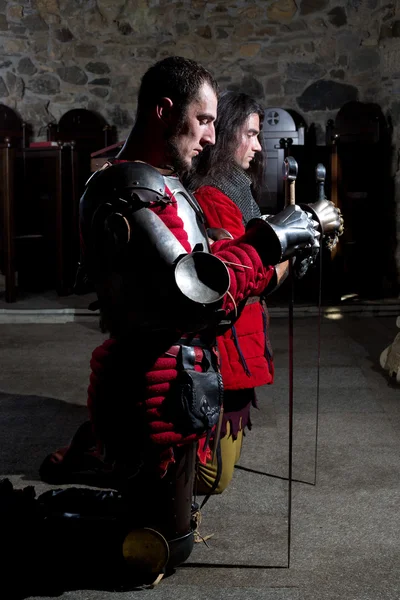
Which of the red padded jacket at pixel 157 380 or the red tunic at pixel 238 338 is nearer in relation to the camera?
the red padded jacket at pixel 157 380

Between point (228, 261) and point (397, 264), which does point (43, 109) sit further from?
point (228, 261)

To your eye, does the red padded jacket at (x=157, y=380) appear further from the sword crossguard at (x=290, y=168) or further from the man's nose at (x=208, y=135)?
the sword crossguard at (x=290, y=168)

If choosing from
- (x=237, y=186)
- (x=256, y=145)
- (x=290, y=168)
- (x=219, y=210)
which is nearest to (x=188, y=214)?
(x=290, y=168)

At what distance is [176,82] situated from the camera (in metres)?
1.76

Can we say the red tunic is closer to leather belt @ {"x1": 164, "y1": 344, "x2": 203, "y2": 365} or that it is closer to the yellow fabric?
the yellow fabric

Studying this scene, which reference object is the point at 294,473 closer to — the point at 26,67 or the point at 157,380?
the point at 157,380

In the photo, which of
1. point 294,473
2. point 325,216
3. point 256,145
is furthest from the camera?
point 294,473

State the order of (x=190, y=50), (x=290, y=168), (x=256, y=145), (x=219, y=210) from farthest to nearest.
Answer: (x=190, y=50) < (x=256, y=145) < (x=219, y=210) < (x=290, y=168)

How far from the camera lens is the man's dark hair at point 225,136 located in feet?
8.16

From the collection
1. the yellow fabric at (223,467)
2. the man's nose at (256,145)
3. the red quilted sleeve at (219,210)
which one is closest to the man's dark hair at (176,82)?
the red quilted sleeve at (219,210)

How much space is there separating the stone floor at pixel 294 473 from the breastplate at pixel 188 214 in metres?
0.84

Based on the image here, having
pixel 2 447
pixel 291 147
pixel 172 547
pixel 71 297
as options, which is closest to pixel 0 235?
pixel 71 297

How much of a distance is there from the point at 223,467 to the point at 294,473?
0.39 m

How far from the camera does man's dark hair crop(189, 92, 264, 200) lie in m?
2.49
